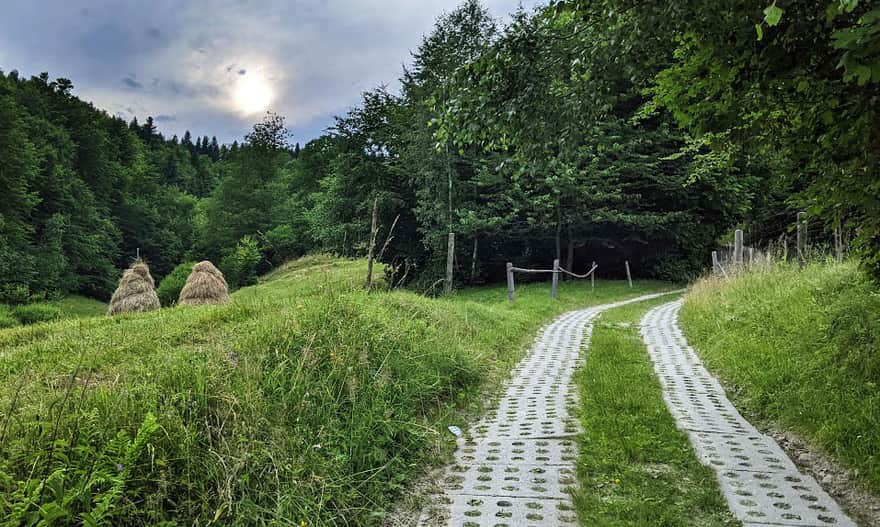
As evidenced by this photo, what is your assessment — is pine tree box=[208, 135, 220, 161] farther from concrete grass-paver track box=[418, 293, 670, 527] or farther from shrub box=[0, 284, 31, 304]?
concrete grass-paver track box=[418, 293, 670, 527]

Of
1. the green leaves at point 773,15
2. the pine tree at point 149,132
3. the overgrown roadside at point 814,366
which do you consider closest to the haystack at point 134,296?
the overgrown roadside at point 814,366

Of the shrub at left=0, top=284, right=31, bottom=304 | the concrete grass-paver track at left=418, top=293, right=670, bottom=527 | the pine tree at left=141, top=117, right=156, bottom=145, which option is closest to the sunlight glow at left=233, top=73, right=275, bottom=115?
the concrete grass-paver track at left=418, top=293, right=670, bottom=527

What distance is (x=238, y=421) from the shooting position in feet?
8.48

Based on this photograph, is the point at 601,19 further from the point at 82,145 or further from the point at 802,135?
the point at 82,145

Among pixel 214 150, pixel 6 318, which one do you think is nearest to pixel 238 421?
pixel 6 318

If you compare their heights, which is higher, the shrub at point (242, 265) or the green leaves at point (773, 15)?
the green leaves at point (773, 15)

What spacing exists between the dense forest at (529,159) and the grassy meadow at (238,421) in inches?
76.3

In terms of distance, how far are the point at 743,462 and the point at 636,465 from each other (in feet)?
2.37

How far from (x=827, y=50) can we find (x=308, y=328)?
4029 millimetres

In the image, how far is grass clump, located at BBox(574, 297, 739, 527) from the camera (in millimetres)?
2564

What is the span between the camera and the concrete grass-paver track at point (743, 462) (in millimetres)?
2551

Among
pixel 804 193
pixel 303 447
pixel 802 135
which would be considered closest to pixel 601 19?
pixel 802 135

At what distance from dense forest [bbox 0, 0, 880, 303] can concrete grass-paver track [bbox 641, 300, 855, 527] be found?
1788 mm

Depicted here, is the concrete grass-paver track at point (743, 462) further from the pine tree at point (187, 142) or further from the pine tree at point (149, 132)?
the pine tree at point (187, 142)
